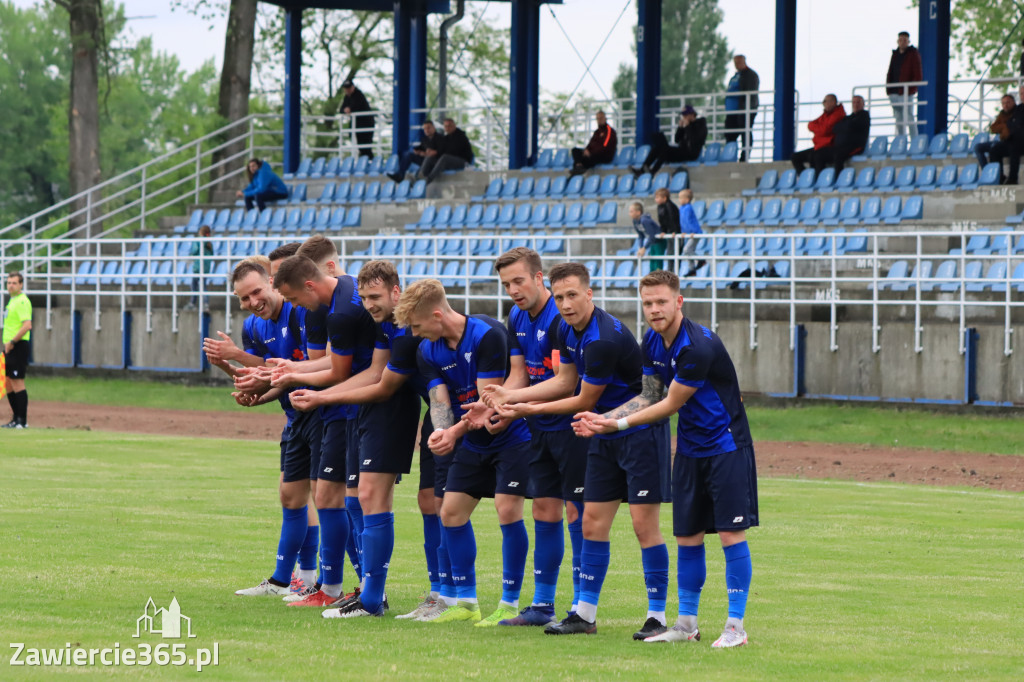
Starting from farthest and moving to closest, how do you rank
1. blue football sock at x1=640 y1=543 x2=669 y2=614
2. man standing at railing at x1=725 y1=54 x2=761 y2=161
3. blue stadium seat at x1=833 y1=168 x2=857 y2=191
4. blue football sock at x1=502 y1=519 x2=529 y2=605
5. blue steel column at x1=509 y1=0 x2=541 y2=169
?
1. blue steel column at x1=509 y1=0 x2=541 y2=169
2. man standing at railing at x1=725 y1=54 x2=761 y2=161
3. blue stadium seat at x1=833 y1=168 x2=857 y2=191
4. blue football sock at x1=502 y1=519 x2=529 y2=605
5. blue football sock at x1=640 y1=543 x2=669 y2=614

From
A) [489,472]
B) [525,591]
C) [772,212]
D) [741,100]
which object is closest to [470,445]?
[489,472]

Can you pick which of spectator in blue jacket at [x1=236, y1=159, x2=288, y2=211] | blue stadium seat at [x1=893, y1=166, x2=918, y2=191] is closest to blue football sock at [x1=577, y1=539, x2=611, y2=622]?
blue stadium seat at [x1=893, y1=166, x2=918, y2=191]

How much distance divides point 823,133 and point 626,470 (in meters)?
20.9

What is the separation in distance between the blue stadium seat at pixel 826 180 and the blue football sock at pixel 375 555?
19919mm

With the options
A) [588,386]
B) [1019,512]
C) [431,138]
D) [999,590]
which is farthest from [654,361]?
[431,138]

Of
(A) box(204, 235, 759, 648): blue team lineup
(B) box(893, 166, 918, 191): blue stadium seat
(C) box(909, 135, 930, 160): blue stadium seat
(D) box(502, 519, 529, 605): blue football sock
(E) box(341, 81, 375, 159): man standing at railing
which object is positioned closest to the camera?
(A) box(204, 235, 759, 648): blue team lineup

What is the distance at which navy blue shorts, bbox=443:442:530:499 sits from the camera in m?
8.50

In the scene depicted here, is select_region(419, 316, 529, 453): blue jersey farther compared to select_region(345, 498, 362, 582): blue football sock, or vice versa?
select_region(345, 498, 362, 582): blue football sock

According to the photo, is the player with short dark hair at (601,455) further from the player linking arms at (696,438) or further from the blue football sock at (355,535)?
the blue football sock at (355,535)

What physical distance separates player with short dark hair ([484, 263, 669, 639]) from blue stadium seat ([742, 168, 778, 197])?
20.4 meters

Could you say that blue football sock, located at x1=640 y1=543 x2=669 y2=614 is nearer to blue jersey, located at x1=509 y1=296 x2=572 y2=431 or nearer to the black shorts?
blue jersey, located at x1=509 y1=296 x2=572 y2=431

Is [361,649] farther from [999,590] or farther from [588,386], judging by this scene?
[999,590]

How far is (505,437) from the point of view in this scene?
28.1 ft

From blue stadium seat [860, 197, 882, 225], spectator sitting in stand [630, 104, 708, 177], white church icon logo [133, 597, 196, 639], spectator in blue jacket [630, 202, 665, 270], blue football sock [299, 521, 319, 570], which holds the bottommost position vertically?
white church icon logo [133, 597, 196, 639]
